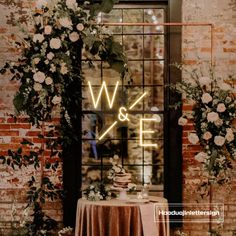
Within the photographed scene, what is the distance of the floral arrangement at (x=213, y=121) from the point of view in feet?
19.1

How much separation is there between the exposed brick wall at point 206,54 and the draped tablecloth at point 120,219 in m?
0.74

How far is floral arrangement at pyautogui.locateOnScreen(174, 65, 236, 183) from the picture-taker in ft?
19.1

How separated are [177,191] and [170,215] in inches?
11.0

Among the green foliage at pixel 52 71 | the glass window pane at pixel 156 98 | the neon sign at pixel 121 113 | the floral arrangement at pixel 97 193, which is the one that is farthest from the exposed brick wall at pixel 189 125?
the glass window pane at pixel 156 98

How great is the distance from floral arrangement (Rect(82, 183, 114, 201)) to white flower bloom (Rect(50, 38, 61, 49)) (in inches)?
60.2

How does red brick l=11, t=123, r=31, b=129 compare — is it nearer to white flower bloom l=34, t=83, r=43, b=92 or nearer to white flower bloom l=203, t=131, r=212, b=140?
white flower bloom l=34, t=83, r=43, b=92

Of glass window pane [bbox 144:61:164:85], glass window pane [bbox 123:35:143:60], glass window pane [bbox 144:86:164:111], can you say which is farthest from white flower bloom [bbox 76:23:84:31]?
glass window pane [bbox 144:61:164:85]

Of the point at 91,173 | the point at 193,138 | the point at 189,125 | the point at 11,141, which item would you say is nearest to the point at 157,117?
the point at 189,125

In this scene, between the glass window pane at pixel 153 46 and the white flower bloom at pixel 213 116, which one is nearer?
the white flower bloom at pixel 213 116

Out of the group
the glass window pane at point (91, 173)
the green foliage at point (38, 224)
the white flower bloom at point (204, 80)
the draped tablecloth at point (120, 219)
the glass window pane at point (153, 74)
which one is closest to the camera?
the draped tablecloth at point (120, 219)

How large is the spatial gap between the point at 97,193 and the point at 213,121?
142 centimetres

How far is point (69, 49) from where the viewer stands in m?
5.86

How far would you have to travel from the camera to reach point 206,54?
638cm

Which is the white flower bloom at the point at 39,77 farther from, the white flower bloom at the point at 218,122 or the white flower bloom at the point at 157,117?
→ the white flower bloom at the point at 218,122
